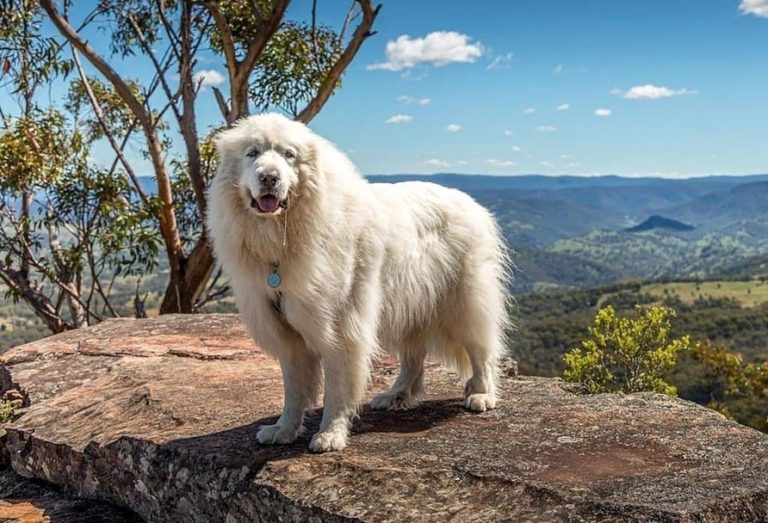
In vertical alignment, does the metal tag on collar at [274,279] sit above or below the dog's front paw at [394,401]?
above

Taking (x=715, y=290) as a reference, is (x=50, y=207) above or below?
above

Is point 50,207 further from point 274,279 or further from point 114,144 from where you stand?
point 274,279

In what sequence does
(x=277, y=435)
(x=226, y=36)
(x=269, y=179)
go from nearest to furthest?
(x=269, y=179)
(x=277, y=435)
(x=226, y=36)

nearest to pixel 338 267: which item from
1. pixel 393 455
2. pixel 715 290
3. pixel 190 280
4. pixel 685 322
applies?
pixel 393 455

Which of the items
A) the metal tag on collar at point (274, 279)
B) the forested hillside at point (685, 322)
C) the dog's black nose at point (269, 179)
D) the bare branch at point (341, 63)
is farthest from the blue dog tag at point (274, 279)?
the forested hillside at point (685, 322)

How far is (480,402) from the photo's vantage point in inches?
224

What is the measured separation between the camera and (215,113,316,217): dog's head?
4.29 m

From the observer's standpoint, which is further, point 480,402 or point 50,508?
point 480,402

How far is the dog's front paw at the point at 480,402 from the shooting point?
569 centimetres

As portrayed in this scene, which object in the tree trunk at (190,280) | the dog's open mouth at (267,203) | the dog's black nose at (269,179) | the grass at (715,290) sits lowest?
the grass at (715,290)

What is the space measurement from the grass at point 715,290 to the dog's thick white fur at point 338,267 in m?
160

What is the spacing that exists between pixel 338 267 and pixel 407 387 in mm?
1605

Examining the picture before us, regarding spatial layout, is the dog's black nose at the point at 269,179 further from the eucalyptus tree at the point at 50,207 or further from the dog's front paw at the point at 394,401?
the eucalyptus tree at the point at 50,207

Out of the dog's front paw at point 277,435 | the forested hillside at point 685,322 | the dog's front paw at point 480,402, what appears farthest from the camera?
the forested hillside at point 685,322
